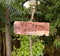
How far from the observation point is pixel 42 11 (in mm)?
2824

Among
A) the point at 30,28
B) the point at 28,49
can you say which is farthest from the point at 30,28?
the point at 28,49

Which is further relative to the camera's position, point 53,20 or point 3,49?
point 3,49

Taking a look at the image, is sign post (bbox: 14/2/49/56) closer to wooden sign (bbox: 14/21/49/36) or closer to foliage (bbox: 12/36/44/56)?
wooden sign (bbox: 14/21/49/36)

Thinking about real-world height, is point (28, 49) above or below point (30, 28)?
below

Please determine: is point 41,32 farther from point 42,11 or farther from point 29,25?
point 42,11

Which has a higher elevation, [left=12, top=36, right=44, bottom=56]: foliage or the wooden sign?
the wooden sign

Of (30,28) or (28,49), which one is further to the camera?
(28,49)

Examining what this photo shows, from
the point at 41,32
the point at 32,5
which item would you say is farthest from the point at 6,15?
the point at 41,32

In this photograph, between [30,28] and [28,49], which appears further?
[28,49]

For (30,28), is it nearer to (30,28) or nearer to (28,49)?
(30,28)

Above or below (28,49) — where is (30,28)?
above

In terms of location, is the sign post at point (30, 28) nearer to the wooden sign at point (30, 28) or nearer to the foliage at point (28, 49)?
the wooden sign at point (30, 28)

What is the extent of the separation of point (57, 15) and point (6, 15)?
70 cm

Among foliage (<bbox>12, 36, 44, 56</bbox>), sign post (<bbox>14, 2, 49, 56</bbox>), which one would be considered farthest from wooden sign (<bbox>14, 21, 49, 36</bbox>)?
foliage (<bbox>12, 36, 44, 56</bbox>)
